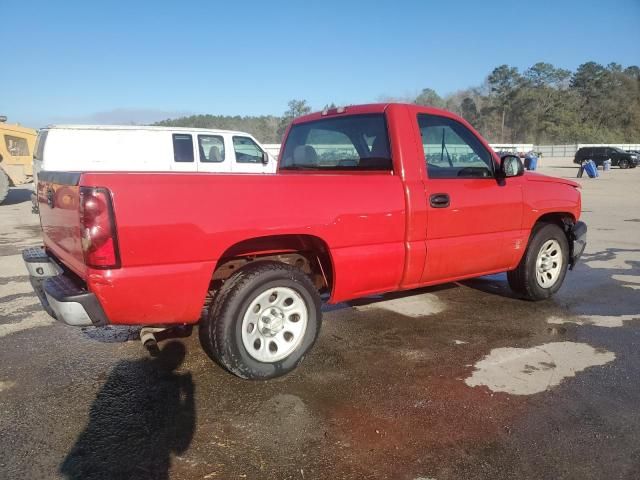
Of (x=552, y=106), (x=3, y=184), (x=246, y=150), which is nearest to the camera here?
(x=246, y=150)

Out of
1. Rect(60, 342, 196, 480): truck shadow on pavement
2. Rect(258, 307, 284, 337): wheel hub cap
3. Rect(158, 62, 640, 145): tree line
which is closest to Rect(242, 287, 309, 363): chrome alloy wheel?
Rect(258, 307, 284, 337): wheel hub cap

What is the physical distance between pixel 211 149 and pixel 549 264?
839cm

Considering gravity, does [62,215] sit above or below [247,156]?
below

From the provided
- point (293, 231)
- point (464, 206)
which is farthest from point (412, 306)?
point (293, 231)

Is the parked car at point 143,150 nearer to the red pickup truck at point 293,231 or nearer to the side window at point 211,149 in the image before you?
the side window at point 211,149

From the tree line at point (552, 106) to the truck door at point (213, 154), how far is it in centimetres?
6872

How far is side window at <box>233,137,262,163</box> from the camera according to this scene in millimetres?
11906

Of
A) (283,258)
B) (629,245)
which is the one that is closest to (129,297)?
(283,258)

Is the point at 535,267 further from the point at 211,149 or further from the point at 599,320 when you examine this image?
the point at 211,149

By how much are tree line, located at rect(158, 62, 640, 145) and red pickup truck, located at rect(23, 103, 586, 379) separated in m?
76.4

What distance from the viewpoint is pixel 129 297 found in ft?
9.40

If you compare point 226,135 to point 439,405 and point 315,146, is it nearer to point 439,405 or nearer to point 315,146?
point 315,146

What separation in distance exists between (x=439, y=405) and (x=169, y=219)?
2.00 m

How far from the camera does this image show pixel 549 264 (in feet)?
17.5
